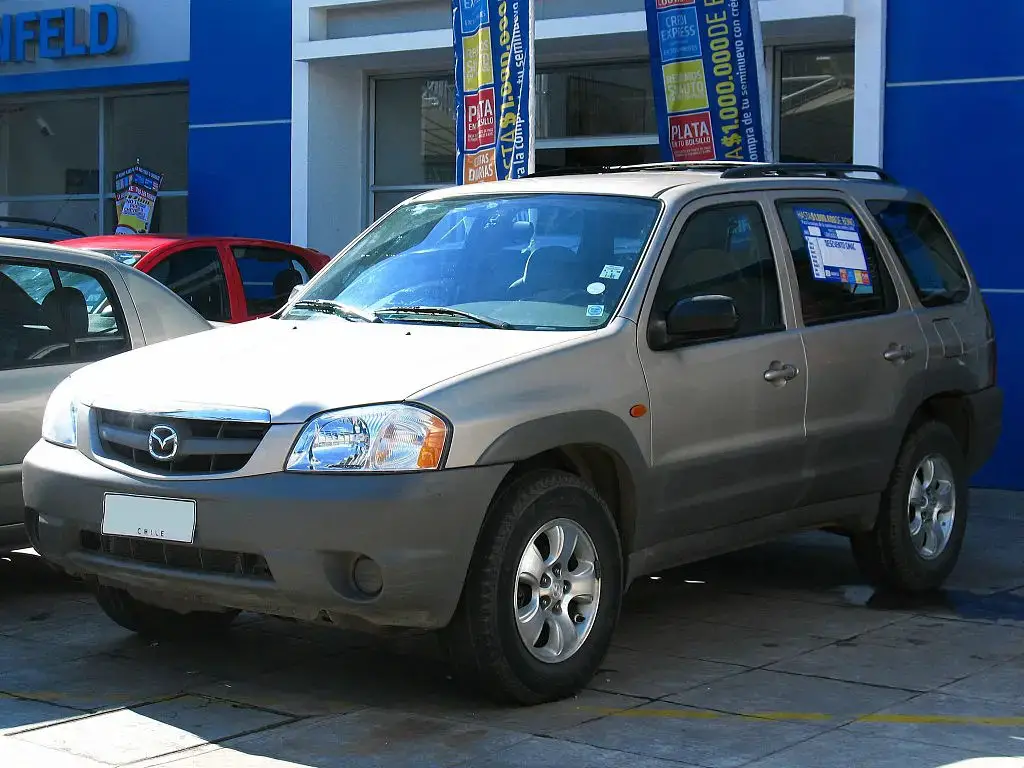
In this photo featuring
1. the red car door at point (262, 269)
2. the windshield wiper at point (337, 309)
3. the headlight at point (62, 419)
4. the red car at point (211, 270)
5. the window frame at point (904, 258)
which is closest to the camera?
the headlight at point (62, 419)

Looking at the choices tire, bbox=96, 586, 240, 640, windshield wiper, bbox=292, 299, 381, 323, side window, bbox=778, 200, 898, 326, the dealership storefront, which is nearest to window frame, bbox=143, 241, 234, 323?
the dealership storefront

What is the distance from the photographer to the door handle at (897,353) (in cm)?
699

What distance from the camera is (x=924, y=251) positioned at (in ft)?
24.9

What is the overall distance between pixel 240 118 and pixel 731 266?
9820mm

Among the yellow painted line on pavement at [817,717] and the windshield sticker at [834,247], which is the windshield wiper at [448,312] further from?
the windshield sticker at [834,247]

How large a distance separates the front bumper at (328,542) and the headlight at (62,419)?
0.47m

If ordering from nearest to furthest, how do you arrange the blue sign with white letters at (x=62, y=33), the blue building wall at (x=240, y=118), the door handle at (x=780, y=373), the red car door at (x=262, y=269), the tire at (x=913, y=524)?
1. the door handle at (x=780, y=373)
2. the tire at (x=913, y=524)
3. the red car door at (x=262, y=269)
4. the blue building wall at (x=240, y=118)
5. the blue sign with white letters at (x=62, y=33)

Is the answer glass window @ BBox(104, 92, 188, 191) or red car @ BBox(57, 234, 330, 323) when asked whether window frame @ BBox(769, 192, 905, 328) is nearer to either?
red car @ BBox(57, 234, 330, 323)

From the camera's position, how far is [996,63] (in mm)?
11203

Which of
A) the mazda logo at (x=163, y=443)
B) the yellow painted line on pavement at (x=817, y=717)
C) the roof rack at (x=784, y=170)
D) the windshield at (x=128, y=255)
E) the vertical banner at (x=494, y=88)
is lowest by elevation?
the yellow painted line on pavement at (x=817, y=717)

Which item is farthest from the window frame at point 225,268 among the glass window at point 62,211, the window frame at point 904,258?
the glass window at point 62,211

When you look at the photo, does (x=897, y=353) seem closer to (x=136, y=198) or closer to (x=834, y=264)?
(x=834, y=264)

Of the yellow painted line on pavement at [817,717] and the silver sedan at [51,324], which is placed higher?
the silver sedan at [51,324]

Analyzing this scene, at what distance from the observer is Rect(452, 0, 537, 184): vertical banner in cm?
1021
